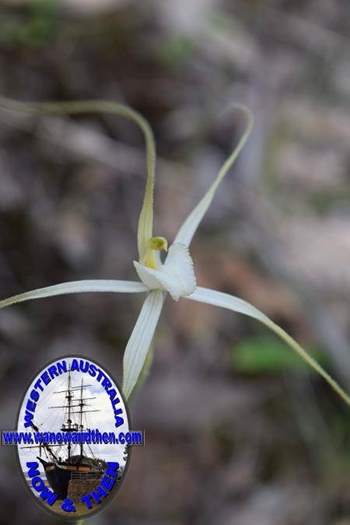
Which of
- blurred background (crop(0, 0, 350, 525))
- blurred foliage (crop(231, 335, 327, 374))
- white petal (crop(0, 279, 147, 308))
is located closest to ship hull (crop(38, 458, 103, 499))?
white petal (crop(0, 279, 147, 308))

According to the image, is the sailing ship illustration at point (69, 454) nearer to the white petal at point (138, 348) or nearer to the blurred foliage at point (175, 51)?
the white petal at point (138, 348)

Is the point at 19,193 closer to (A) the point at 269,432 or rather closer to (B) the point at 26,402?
(A) the point at 269,432

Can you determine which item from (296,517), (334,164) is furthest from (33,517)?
(334,164)

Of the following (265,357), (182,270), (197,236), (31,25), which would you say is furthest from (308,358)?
(31,25)

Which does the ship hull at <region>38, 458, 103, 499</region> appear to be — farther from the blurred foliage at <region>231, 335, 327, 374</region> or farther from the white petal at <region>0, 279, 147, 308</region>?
the blurred foliage at <region>231, 335, 327, 374</region>

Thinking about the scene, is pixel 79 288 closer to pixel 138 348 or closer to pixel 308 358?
pixel 138 348

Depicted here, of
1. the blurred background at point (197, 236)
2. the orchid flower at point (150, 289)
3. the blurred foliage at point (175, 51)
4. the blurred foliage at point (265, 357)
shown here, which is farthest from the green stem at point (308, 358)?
the blurred foliage at point (175, 51)
